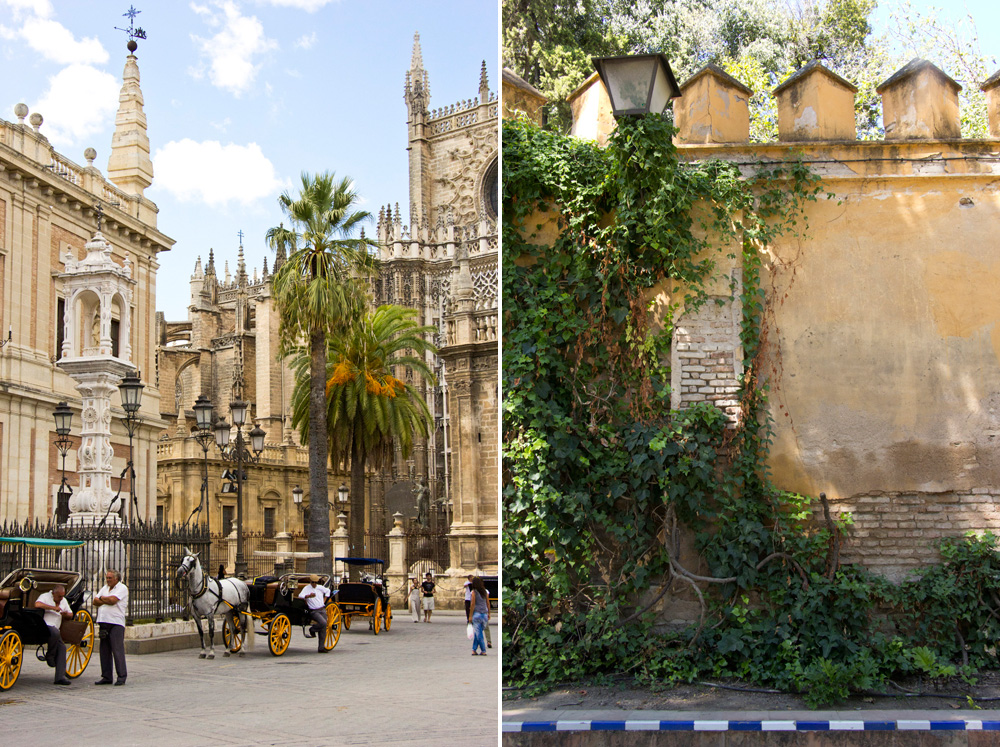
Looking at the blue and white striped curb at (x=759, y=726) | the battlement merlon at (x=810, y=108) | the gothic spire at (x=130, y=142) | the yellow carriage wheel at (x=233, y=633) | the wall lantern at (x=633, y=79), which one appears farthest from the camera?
the gothic spire at (x=130, y=142)

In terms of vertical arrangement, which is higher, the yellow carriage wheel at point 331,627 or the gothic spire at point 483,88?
the gothic spire at point 483,88

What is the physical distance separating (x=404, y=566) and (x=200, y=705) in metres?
17.6

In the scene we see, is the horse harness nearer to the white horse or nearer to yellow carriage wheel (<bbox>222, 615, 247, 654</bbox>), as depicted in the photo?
the white horse

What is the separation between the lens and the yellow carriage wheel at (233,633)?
12906 mm

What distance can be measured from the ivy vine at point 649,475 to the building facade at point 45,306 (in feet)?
48.9

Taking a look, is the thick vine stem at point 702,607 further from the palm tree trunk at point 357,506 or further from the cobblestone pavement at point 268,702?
the palm tree trunk at point 357,506

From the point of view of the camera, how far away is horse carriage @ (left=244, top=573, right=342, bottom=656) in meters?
13.1

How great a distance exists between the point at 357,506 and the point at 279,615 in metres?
10.4

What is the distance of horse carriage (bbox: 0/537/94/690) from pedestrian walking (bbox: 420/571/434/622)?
9693 mm

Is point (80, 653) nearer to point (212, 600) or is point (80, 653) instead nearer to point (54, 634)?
point (54, 634)

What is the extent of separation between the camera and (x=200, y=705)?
856 centimetres

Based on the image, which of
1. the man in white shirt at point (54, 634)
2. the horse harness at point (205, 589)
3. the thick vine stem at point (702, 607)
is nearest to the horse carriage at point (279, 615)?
the horse harness at point (205, 589)

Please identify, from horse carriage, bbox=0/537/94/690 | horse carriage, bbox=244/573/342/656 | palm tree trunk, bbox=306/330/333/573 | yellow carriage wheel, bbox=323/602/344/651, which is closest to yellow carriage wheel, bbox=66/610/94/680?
horse carriage, bbox=0/537/94/690

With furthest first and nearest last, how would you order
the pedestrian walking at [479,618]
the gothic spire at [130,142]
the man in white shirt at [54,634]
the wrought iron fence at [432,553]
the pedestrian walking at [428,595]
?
1. the gothic spire at [130,142]
2. the wrought iron fence at [432,553]
3. the pedestrian walking at [428,595]
4. the pedestrian walking at [479,618]
5. the man in white shirt at [54,634]
